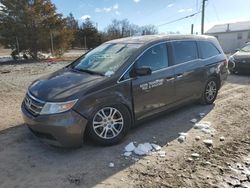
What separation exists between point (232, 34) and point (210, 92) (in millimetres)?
42787

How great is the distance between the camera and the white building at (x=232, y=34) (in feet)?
137

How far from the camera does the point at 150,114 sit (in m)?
5.18

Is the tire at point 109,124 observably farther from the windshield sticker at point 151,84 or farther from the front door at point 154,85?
the windshield sticker at point 151,84

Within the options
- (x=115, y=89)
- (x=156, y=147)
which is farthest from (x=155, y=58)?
(x=156, y=147)

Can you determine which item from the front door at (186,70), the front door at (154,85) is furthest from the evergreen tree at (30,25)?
the front door at (154,85)

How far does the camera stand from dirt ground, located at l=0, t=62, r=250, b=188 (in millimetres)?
3584

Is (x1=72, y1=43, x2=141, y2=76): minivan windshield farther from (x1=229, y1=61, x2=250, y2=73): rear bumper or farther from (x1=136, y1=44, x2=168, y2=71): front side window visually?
(x1=229, y1=61, x2=250, y2=73): rear bumper

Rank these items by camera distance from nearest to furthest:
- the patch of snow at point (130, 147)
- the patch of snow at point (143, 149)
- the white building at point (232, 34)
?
1. the patch of snow at point (143, 149)
2. the patch of snow at point (130, 147)
3. the white building at point (232, 34)

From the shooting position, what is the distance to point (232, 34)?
1793 inches

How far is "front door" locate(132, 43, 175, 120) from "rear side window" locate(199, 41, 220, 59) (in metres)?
1.36

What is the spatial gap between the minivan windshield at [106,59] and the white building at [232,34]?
3724cm

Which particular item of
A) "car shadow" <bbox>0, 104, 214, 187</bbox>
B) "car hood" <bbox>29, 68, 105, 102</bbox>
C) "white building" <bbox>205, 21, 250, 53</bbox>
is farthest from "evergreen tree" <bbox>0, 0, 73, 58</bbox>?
"white building" <bbox>205, 21, 250, 53</bbox>

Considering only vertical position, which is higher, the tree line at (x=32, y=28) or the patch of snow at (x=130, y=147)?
the tree line at (x=32, y=28)

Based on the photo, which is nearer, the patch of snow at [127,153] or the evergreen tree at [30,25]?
the patch of snow at [127,153]
